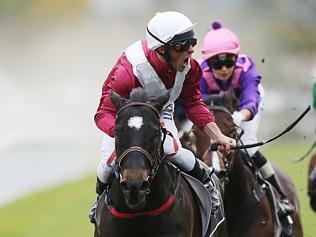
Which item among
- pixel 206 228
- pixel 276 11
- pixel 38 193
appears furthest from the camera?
pixel 276 11

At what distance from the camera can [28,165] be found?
77.1 ft

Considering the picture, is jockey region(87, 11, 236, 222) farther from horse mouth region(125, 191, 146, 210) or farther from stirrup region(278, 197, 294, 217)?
stirrup region(278, 197, 294, 217)

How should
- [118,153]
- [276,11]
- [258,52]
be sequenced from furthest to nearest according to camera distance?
[276,11], [258,52], [118,153]

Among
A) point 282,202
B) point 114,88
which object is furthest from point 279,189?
point 114,88

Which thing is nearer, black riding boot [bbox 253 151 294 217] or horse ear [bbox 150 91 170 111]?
horse ear [bbox 150 91 170 111]

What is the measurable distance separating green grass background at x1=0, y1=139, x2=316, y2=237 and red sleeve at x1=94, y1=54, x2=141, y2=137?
617 cm

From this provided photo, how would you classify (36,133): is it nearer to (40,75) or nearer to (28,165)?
(28,165)

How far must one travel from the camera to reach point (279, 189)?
10.3 meters

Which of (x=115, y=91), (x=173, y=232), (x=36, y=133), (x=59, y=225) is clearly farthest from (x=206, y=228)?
(x=36, y=133)

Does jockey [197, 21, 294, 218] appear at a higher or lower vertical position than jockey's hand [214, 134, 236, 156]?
lower

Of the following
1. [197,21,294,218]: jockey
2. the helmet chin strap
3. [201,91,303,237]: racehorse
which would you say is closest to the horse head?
the helmet chin strap

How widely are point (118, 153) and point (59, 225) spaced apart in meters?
9.09

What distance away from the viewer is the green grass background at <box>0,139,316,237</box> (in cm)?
1469

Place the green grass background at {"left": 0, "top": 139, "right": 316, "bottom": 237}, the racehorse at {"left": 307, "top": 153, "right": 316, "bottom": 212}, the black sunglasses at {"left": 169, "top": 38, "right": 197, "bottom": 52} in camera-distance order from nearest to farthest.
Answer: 1. the black sunglasses at {"left": 169, "top": 38, "right": 197, "bottom": 52}
2. the racehorse at {"left": 307, "top": 153, "right": 316, "bottom": 212}
3. the green grass background at {"left": 0, "top": 139, "right": 316, "bottom": 237}
